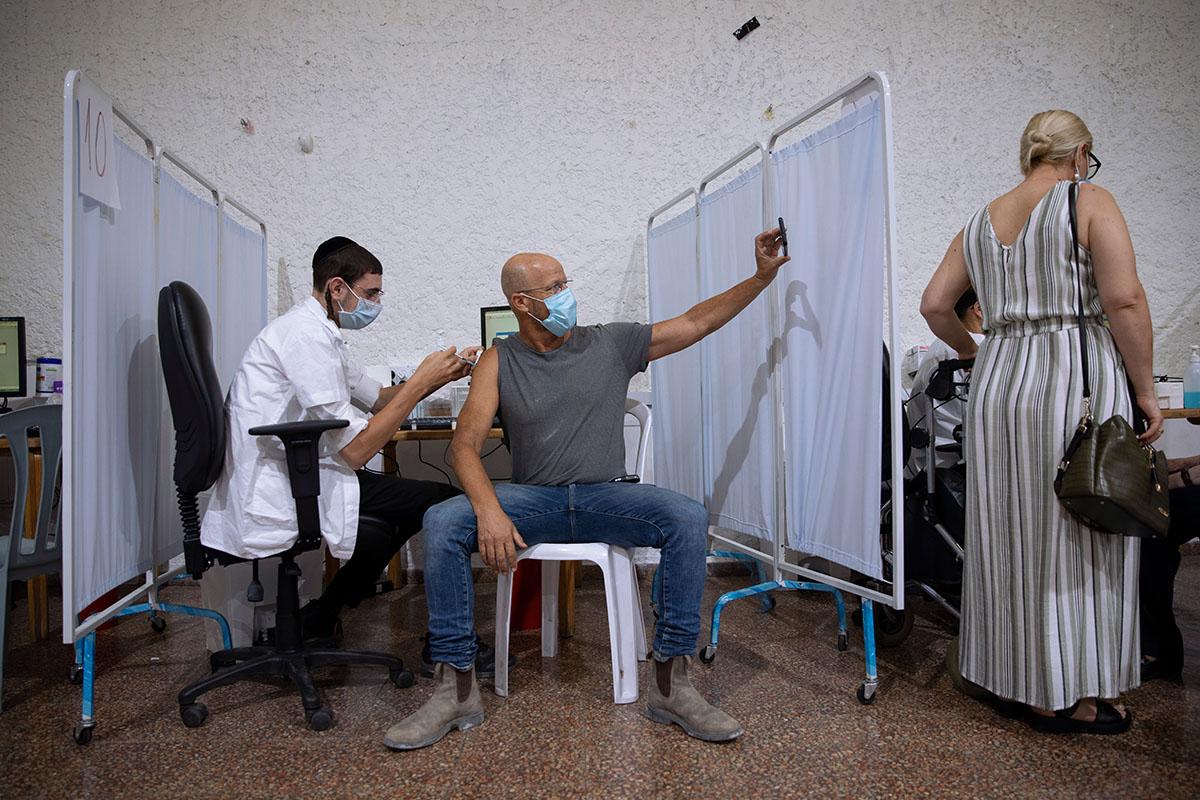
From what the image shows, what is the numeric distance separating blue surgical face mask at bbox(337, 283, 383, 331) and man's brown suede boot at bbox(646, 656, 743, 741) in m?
1.16

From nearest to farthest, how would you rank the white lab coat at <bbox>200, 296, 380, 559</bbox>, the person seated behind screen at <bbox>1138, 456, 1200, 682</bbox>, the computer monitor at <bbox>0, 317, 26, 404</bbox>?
the white lab coat at <bbox>200, 296, 380, 559</bbox>, the person seated behind screen at <bbox>1138, 456, 1200, 682</bbox>, the computer monitor at <bbox>0, 317, 26, 404</bbox>

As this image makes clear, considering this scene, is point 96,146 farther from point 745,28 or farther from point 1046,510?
point 745,28

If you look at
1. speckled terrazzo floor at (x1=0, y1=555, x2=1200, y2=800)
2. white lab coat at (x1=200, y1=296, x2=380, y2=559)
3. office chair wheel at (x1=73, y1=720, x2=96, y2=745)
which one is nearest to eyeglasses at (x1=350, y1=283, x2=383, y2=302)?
white lab coat at (x1=200, y1=296, x2=380, y2=559)

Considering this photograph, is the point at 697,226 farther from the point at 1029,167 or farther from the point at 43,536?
the point at 43,536

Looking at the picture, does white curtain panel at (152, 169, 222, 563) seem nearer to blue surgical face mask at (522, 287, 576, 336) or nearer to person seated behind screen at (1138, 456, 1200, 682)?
blue surgical face mask at (522, 287, 576, 336)

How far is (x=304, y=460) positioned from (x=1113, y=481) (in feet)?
5.42

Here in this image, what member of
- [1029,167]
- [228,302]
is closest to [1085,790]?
[1029,167]

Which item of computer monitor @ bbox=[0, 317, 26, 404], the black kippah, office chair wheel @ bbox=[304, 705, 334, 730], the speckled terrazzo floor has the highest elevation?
the black kippah

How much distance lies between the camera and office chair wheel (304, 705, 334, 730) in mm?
1666

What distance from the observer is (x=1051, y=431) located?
1.53 metres

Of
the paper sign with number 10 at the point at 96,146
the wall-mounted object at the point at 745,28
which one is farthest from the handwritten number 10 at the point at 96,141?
the wall-mounted object at the point at 745,28

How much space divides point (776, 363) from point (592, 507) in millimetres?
641

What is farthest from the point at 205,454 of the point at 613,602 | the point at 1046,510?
the point at 1046,510

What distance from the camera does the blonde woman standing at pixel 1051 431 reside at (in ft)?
4.97
